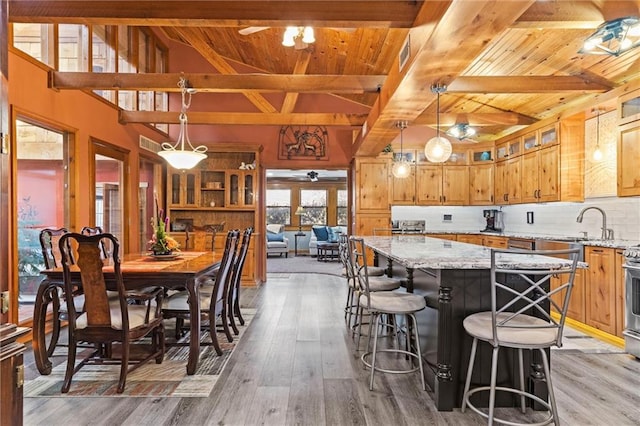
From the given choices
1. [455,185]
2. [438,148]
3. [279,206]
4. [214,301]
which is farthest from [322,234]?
[214,301]

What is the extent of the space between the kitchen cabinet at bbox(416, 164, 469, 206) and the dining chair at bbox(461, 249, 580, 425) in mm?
4546

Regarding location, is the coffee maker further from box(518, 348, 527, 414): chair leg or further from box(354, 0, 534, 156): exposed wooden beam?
box(518, 348, 527, 414): chair leg

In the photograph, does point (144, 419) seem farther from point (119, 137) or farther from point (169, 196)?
point (169, 196)

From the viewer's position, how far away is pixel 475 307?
2.38 m

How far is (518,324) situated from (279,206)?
35.0ft

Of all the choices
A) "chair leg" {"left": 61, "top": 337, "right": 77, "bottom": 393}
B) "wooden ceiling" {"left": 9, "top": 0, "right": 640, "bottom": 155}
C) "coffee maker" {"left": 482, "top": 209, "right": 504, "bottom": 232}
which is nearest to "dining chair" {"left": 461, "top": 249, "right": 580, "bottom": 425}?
"wooden ceiling" {"left": 9, "top": 0, "right": 640, "bottom": 155}

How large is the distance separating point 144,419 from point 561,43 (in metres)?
4.63

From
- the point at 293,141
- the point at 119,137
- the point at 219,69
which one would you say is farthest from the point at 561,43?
the point at 119,137

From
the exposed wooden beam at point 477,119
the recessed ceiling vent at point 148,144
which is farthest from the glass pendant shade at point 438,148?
the recessed ceiling vent at point 148,144

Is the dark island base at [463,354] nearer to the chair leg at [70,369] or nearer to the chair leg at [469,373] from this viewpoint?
the chair leg at [469,373]

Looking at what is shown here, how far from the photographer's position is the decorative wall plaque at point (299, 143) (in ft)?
23.0

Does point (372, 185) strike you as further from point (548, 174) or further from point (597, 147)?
point (597, 147)

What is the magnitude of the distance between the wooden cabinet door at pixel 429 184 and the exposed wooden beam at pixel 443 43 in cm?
320

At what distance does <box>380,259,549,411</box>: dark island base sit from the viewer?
7.61ft
